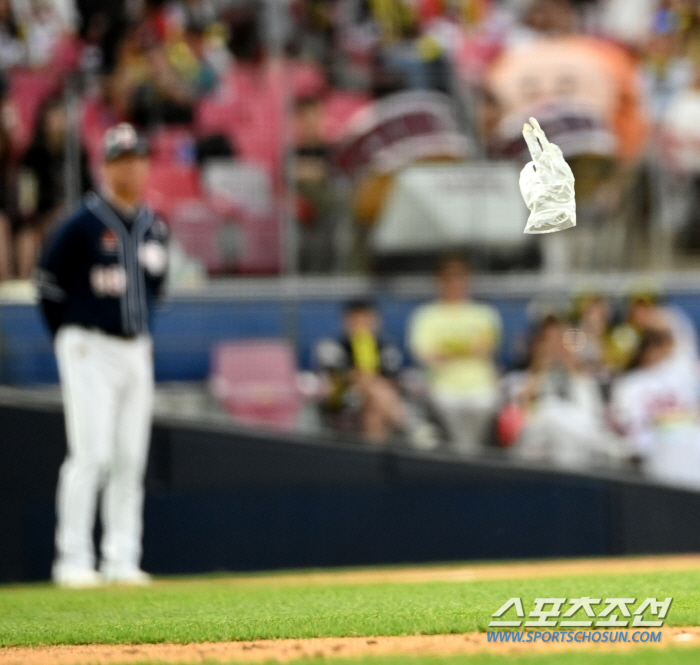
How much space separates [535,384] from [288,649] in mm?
4986

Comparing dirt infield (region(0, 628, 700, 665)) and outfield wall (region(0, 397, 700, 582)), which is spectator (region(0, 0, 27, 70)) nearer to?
outfield wall (region(0, 397, 700, 582))

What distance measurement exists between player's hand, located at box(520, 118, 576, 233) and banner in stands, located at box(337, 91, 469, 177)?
461 cm

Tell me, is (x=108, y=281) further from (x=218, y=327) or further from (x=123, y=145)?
(x=218, y=327)

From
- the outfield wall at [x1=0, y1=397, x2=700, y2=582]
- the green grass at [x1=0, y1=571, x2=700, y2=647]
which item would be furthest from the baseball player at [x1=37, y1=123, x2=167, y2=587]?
the outfield wall at [x1=0, y1=397, x2=700, y2=582]

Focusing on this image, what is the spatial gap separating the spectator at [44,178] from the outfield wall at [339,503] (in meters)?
1.33

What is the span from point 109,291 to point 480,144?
3422 millimetres

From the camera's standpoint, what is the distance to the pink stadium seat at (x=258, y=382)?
27.3ft

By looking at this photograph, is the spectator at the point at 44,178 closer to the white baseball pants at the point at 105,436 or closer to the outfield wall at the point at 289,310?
the outfield wall at the point at 289,310

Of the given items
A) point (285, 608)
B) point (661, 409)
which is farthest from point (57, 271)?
point (661, 409)

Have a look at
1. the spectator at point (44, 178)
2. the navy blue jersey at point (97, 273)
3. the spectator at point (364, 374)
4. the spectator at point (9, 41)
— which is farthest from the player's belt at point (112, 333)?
the spectator at point (9, 41)

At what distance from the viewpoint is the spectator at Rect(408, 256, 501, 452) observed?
8414 mm

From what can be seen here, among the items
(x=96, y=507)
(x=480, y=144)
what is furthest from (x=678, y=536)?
(x=96, y=507)

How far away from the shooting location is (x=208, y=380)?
8.55 metres

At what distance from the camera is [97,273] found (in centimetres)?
682
